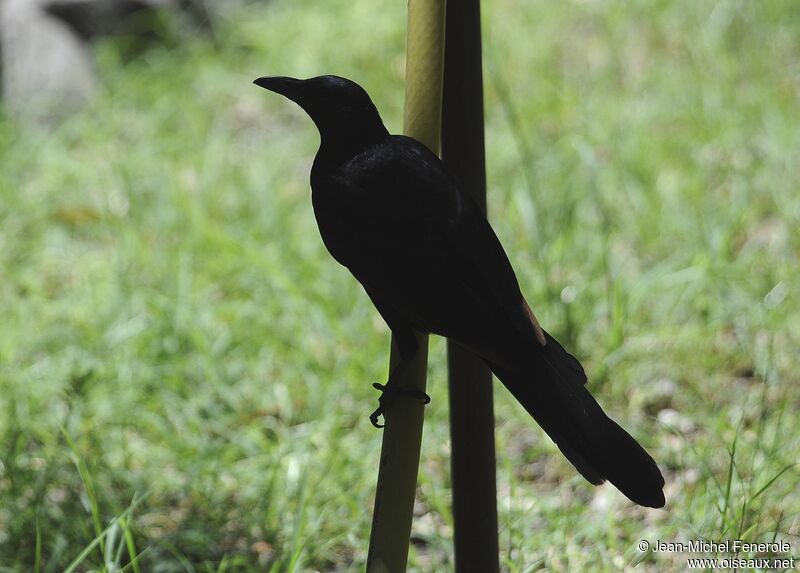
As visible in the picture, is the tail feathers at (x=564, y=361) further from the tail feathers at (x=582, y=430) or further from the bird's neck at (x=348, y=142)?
the bird's neck at (x=348, y=142)

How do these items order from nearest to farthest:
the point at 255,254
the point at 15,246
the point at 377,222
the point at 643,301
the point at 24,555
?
the point at 377,222
the point at 24,555
the point at 643,301
the point at 255,254
the point at 15,246

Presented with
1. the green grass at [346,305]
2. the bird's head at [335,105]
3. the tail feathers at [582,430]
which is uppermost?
the green grass at [346,305]

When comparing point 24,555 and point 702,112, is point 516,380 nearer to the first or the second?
point 24,555

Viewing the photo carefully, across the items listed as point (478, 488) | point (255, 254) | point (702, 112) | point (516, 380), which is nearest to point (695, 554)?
point (478, 488)

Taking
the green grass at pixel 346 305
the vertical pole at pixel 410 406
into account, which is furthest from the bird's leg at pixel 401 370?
the green grass at pixel 346 305

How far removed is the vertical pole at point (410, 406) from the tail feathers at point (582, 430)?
0.10m

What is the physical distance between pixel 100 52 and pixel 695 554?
3316mm

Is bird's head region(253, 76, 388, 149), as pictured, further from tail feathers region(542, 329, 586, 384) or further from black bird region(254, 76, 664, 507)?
tail feathers region(542, 329, 586, 384)

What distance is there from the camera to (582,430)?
3.03ft

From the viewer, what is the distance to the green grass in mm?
1882

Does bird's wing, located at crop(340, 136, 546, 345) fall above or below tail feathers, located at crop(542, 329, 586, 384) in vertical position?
above

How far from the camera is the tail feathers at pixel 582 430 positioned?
902 millimetres

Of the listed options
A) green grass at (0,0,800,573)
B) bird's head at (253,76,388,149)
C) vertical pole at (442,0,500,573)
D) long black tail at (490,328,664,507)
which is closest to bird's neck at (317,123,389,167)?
bird's head at (253,76,388,149)

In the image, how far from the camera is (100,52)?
414 centimetres
